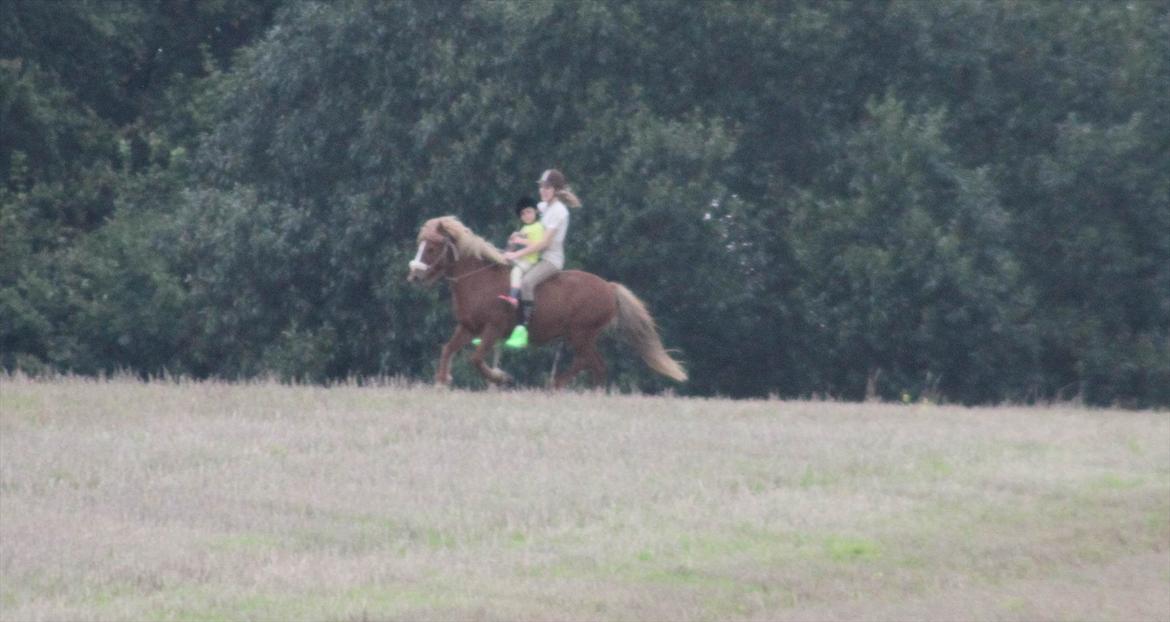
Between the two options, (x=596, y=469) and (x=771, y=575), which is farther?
(x=596, y=469)

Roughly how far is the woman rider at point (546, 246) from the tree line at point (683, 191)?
8187mm

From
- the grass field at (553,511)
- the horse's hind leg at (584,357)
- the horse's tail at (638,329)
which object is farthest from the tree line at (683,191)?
the grass field at (553,511)

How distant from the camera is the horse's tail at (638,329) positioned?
1695 cm

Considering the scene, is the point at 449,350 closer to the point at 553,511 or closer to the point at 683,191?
the point at 553,511

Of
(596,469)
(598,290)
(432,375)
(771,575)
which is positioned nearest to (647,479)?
(596,469)

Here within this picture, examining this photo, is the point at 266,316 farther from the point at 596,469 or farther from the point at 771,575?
the point at 771,575

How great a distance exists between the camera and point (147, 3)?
99.1 feet

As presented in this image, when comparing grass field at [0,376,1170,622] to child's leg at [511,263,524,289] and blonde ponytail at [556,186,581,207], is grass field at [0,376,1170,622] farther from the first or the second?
blonde ponytail at [556,186,581,207]

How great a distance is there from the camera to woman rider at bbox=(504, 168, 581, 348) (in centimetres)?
1584

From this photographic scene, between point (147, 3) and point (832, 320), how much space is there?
13.2 metres

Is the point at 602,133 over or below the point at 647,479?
over

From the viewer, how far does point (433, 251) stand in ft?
52.5

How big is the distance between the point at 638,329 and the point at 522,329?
4.19 feet

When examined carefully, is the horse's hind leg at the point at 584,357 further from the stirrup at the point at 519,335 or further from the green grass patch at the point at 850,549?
the green grass patch at the point at 850,549
